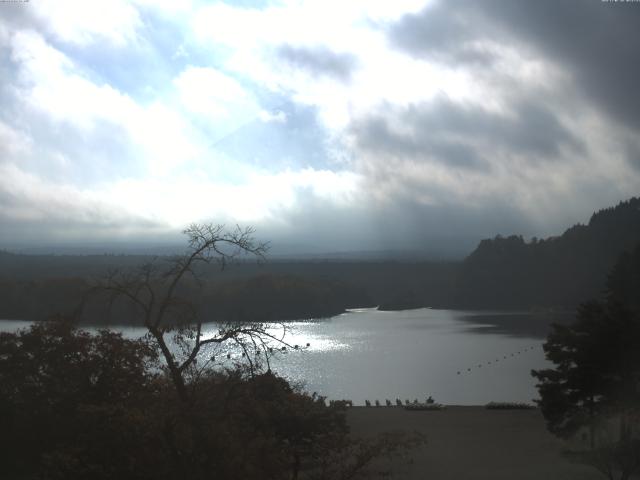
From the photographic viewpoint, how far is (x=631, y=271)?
33.7 meters

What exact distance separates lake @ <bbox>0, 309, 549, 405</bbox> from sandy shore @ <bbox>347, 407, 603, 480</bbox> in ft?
13.8

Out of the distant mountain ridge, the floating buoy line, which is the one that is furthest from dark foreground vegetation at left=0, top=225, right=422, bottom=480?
the distant mountain ridge

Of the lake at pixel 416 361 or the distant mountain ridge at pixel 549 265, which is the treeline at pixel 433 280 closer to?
the distant mountain ridge at pixel 549 265

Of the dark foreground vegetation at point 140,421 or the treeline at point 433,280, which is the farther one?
the treeline at point 433,280

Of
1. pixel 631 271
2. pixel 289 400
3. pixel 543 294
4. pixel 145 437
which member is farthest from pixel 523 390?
pixel 543 294

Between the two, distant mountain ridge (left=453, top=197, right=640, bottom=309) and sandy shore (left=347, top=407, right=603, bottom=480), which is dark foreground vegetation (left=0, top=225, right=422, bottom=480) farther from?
distant mountain ridge (left=453, top=197, right=640, bottom=309)

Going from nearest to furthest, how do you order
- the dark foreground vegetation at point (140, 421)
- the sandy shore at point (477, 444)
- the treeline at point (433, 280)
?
the dark foreground vegetation at point (140, 421), the sandy shore at point (477, 444), the treeline at point (433, 280)

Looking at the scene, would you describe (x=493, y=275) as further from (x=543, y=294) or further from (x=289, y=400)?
(x=289, y=400)

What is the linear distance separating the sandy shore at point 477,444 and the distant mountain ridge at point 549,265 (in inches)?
2242

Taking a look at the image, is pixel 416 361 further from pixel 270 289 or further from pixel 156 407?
pixel 270 289

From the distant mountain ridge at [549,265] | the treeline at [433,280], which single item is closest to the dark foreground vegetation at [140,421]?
the treeline at [433,280]

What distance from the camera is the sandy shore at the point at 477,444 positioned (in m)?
10.7

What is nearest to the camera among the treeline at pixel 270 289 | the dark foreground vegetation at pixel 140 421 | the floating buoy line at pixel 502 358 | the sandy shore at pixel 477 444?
the dark foreground vegetation at pixel 140 421

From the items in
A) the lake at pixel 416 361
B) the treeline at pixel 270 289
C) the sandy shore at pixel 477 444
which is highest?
the treeline at pixel 270 289
